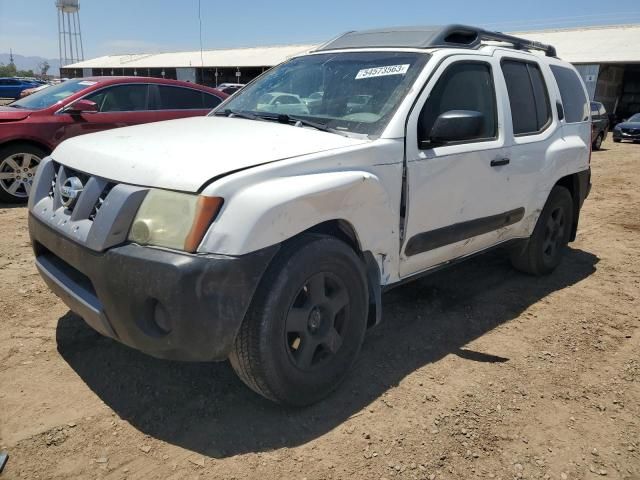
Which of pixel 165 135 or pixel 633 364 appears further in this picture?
pixel 633 364

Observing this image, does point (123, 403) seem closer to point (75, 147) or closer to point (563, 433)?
point (75, 147)

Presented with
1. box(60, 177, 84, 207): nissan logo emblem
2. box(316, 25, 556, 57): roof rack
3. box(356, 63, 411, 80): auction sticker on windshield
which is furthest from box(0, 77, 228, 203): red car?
box(356, 63, 411, 80): auction sticker on windshield

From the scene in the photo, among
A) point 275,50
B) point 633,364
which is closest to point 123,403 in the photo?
point 633,364

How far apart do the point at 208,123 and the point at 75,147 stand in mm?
801

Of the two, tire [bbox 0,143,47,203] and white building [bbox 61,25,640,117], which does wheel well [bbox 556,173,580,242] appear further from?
white building [bbox 61,25,640,117]

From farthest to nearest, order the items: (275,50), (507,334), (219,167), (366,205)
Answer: (275,50)
(507,334)
(366,205)
(219,167)

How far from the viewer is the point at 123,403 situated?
275 cm

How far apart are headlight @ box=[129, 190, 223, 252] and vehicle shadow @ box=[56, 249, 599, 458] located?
3.11 ft

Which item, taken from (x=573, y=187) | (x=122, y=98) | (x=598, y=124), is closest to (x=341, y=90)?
(x=573, y=187)

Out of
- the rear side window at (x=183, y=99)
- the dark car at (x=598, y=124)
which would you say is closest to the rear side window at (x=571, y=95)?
the rear side window at (x=183, y=99)

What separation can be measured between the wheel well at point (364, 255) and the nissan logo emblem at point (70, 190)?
1180 mm

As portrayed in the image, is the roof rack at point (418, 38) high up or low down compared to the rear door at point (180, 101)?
up

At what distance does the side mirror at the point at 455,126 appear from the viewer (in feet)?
10.1

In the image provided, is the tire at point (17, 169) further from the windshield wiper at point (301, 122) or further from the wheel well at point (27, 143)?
the windshield wiper at point (301, 122)
